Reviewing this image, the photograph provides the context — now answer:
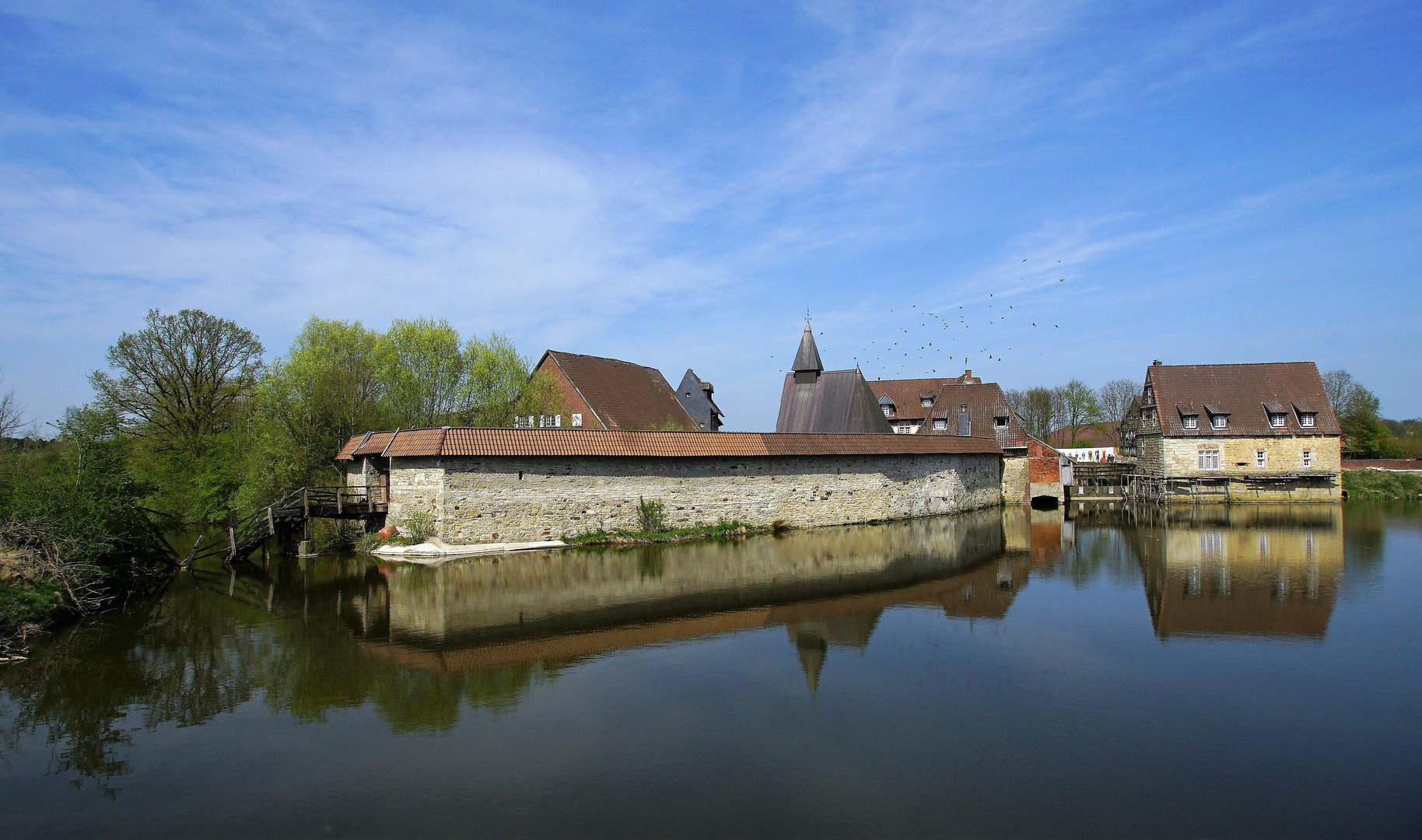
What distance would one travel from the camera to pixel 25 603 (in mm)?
10906

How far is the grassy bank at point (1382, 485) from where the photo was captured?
35156 millimetres

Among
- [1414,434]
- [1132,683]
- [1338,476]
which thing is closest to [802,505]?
[1132,683]

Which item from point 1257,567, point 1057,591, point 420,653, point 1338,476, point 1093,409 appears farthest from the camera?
point 1093,409

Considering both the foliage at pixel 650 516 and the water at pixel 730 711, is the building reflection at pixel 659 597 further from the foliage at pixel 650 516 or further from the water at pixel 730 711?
the foliage at pixel 650 516

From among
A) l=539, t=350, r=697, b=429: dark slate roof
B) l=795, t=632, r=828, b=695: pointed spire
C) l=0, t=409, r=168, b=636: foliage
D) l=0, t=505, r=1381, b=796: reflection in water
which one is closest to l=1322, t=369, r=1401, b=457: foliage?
l=0, t=505, r=1381, b=796: reflection in water

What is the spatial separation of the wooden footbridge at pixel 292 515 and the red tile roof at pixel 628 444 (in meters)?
1.40

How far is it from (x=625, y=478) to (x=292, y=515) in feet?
26.8

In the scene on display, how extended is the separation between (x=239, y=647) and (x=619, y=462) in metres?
11.1

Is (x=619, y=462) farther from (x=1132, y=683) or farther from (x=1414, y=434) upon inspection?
(x=1414, y=434)

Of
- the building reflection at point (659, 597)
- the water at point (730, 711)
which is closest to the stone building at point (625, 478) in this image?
the building reflection at point (659, 597)

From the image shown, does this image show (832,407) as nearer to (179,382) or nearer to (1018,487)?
(1018,487)

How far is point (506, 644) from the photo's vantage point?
10.4 meters

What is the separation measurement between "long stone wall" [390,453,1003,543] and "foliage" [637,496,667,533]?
15cm

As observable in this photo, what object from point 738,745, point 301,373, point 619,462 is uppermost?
point 301,373
